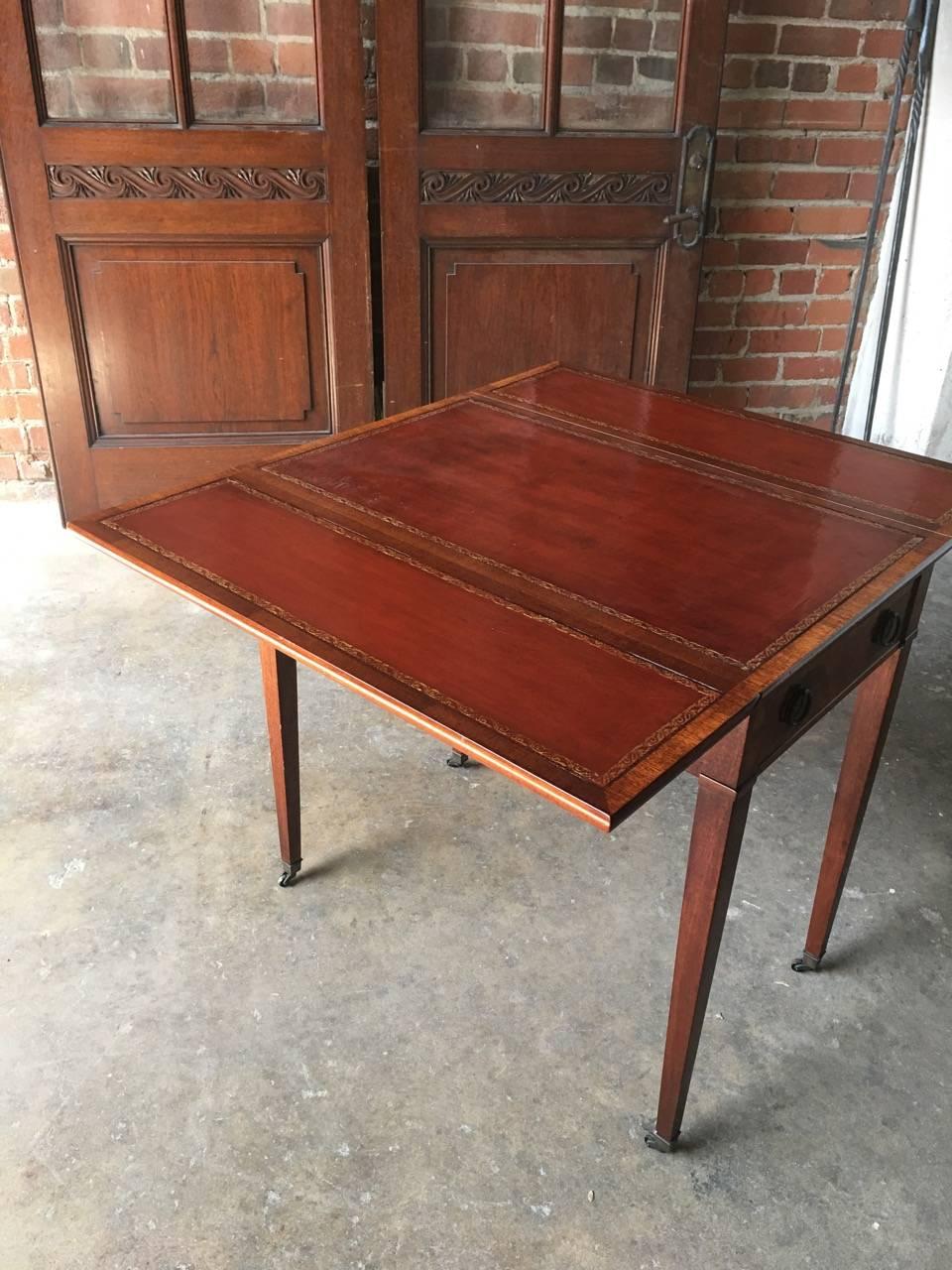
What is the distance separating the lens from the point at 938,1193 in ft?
5.08

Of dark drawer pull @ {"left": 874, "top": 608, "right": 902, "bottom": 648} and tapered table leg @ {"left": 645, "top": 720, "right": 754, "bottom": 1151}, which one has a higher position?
dark drawer pull @ {"left": 874, "top": 608, "right": 902, "bottom": 648}

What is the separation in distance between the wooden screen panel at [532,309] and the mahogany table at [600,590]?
1263 millimetres

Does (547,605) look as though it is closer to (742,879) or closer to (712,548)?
(712,548)

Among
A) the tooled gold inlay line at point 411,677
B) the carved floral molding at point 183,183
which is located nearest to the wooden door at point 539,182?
the carved floral molding at point 183,183

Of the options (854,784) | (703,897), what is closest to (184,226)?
(854,784)

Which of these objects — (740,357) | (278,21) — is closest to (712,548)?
(278,21)

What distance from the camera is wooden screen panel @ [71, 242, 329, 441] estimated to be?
3.09m

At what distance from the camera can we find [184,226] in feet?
9.95

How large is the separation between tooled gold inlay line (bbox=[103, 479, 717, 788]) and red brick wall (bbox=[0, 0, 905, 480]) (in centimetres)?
195

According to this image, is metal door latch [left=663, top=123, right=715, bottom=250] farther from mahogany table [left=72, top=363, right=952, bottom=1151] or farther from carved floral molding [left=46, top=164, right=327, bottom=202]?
mahogany table [left=72, top=363, right=952, bottom=1151]

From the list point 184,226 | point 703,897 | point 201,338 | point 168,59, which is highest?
point 168,59

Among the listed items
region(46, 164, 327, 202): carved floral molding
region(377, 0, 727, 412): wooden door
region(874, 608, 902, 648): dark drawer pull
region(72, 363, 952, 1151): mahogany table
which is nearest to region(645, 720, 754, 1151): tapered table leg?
region(72, 363, 952, 1151): mahogany table

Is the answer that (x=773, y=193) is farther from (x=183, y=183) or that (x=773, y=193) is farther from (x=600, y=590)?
(x=600, y=590)

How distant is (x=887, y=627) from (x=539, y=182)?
2.06 metres
